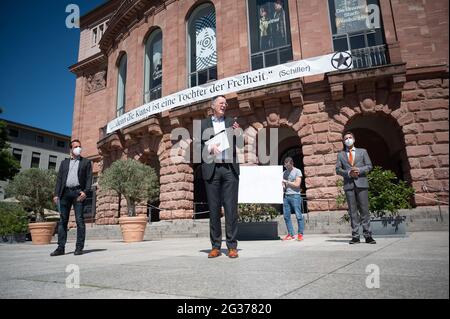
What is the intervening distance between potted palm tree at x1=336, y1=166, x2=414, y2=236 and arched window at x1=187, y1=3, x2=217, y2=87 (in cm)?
999

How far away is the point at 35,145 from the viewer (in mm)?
23078

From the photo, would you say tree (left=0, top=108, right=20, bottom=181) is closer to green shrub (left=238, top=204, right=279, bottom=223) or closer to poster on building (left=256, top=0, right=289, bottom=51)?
poster on building (left=256, top=0, right=289, bottom=51)

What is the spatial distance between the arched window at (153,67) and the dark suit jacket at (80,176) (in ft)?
38.8

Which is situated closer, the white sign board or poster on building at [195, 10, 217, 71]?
the white sign board

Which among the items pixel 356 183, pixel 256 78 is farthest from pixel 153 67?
pixel 356 183

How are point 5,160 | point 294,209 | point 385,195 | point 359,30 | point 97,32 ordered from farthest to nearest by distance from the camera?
point 97,32
point 5,160
point 359,30
point 294,209
point 385,195

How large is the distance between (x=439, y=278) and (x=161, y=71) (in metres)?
17.7

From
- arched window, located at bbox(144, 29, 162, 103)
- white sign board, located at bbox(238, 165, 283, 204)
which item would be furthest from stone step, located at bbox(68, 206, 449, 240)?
arched window, located at bbox(144, 29, 162, 103)

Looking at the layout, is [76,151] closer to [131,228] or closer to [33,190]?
[131,228]

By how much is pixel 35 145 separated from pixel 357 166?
23920mm

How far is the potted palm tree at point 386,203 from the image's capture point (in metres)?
6.55

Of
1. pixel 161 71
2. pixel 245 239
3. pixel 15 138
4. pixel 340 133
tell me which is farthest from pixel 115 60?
pixel 245 239

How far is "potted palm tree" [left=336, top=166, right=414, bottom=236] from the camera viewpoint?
6555mm
